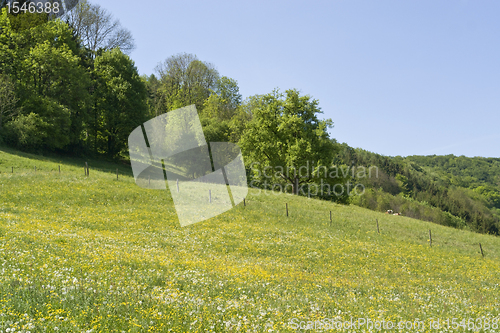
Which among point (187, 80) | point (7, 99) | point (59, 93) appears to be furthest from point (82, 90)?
point (187, 80)

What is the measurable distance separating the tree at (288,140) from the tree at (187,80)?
27020 mm

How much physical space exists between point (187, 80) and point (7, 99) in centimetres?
4076

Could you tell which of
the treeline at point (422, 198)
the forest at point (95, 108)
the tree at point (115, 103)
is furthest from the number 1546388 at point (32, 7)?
the treeline at point (422, 198)

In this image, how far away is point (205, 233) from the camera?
78.8 ft

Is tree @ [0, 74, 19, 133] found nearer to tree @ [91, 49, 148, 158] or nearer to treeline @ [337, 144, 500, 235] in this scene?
tree @ [91, 49, 148, 158]

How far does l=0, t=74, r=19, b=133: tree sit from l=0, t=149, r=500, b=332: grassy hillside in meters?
19.9

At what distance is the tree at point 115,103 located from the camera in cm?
6238

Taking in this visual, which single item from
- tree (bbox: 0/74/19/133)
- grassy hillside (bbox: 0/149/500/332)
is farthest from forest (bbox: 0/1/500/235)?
grassy hillside (bbox: 0/149/500/332)

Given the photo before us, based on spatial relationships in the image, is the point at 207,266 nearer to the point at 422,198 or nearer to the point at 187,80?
the point at 187,80

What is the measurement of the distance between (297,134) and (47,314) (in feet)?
165

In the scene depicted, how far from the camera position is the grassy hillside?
7.31m

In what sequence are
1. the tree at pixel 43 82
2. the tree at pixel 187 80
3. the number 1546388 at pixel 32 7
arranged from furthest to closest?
the tree at pixel 187 80 → the number 1546388 at pixel 32 7 → the tree at pixel 43 82

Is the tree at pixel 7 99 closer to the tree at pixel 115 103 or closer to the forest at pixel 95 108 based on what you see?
the forest at pixel 95 108

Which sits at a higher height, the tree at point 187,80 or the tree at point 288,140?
the tree at point 187,80
